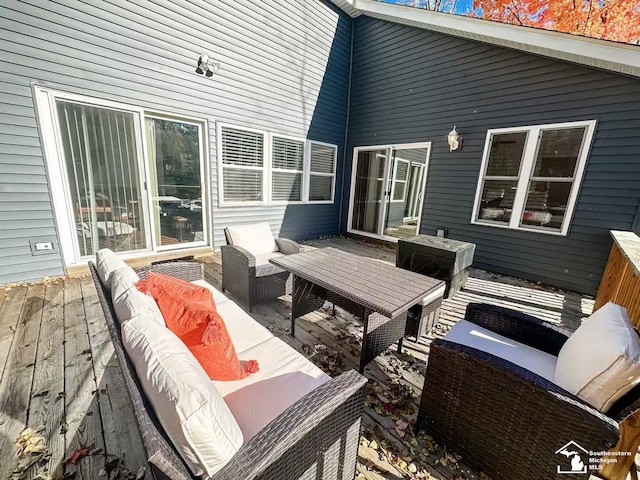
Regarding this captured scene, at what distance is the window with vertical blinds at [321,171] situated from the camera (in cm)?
623

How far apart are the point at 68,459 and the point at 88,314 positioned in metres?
1.79

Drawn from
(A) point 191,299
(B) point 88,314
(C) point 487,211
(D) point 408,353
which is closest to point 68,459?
(A) point 191,299

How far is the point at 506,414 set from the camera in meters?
1.23

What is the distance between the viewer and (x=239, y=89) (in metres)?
4.70

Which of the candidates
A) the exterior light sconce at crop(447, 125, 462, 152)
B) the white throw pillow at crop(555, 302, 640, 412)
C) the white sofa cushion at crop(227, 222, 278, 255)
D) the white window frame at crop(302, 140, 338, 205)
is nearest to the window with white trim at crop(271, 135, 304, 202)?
the white window frame at crop(302, 140, 338, 205)

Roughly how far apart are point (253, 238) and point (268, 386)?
2270mm

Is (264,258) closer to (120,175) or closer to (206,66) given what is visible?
(120,175)

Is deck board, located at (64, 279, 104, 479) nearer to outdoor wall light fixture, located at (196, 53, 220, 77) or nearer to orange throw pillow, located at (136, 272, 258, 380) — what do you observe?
orange throw pillow, located at (136, 272, 258, 380)

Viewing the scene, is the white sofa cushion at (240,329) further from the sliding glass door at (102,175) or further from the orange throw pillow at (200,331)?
the sliding glass door at (102,175)

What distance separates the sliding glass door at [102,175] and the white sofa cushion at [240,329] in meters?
2.83

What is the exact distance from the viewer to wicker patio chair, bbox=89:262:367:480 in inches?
29.5

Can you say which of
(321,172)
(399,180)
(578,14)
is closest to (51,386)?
(321,172)

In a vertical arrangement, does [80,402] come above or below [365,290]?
below

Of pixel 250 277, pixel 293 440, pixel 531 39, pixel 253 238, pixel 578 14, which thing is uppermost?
pixel 578 14
